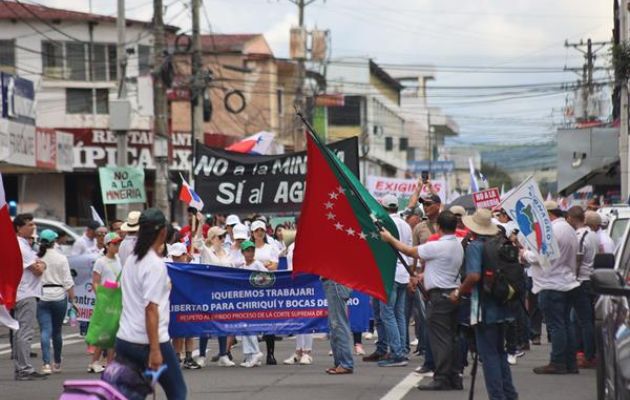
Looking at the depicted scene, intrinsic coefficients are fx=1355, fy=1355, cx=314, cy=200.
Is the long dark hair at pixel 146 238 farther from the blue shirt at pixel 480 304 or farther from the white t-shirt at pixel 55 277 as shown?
the white t-shirt at pixel 55 277

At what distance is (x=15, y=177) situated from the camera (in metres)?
52.7

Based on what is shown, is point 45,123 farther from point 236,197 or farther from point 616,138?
point 236,197

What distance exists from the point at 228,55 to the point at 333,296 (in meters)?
60.0

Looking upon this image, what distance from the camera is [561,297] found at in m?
14.9

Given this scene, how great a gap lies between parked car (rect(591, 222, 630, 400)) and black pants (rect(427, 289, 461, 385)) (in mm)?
2181

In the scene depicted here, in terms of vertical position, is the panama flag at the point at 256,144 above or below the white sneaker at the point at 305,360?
above

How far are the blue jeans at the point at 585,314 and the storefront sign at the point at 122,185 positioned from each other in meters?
14.9

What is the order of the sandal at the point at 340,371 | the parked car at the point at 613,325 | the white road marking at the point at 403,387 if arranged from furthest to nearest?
the sandal at the point at 340,371 → the white road marking at the point at 403,387 → the parked car at the point at 613,325

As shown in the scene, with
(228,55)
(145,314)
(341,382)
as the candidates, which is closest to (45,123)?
(228,55)

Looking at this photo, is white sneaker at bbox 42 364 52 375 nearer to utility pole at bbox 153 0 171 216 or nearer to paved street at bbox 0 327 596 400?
paved street at bbox 0 327 596 400

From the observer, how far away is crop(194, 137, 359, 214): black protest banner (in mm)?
21078

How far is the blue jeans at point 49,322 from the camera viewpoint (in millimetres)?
15828

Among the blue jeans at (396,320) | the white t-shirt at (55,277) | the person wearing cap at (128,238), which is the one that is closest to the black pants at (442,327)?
the blue jeans at (396,320)

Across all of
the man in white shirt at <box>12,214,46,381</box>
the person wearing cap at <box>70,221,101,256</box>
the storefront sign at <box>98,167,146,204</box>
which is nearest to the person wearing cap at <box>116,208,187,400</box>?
the man in white shirt at <box>12,214,46,381</box>
